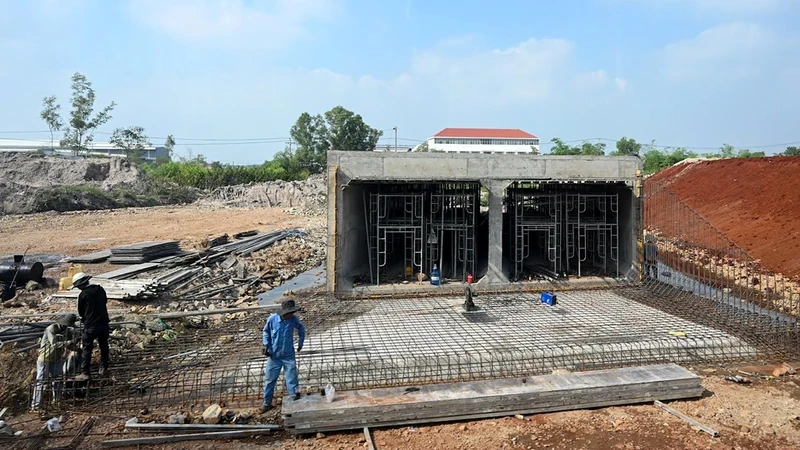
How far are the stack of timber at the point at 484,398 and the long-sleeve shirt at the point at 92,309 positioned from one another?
2.95 meters

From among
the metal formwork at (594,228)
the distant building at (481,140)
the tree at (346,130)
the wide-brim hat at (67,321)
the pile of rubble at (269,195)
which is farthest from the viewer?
the distant building at (481,140)

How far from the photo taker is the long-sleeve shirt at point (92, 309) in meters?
6.61

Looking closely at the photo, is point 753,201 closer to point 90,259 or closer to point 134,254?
point 134,254

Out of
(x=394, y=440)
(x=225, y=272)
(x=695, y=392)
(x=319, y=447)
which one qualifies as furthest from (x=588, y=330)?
(x=225, y=272)

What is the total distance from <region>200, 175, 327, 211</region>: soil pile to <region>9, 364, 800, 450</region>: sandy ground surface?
3299 centimetres

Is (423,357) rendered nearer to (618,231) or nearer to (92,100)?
(618,231)

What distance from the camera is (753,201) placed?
2300cm

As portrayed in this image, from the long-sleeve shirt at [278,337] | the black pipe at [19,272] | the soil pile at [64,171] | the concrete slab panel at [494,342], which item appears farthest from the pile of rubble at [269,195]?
the long-sleeve shirt at [278,337]

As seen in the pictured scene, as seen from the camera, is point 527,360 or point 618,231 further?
point 618,231

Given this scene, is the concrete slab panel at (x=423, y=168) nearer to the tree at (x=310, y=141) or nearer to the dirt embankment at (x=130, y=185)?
the dirt embankment at (x=130, y=185)

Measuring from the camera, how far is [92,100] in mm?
50656

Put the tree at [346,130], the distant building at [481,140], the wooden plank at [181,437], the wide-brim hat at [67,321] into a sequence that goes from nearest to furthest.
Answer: the wooden plank at [181,437]
the wide-brim hat at [67,321]
the tree at [346,130]
the distant building at [481,140]

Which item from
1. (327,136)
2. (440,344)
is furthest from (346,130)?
(440,344)

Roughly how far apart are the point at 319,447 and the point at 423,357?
253 cm
